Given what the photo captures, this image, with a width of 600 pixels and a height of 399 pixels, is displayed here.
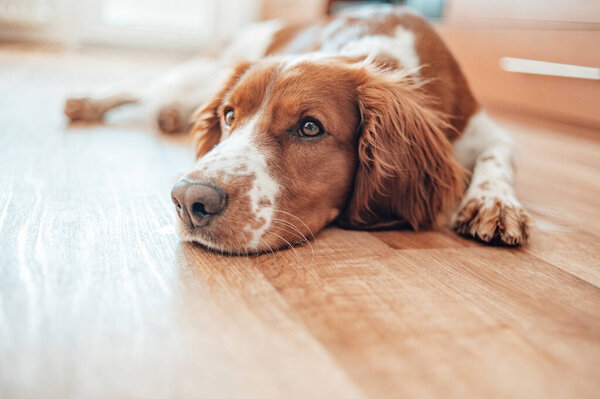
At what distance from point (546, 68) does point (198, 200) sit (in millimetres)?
3449

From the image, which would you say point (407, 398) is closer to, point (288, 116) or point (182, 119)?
point (288, 116)

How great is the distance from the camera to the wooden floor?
85cm

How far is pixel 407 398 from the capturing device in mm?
831

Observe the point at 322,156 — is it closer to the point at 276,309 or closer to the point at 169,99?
the point at 276,309

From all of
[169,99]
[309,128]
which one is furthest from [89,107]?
[309,128]

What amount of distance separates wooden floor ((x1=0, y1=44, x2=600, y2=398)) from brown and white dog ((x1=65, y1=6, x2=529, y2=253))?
78 mm

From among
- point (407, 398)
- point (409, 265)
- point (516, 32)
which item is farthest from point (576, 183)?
point (516, 32)

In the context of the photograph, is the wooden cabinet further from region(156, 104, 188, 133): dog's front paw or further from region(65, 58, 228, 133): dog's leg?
region(156, 104, 188, 133): dog's front paw

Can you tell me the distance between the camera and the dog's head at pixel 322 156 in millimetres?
1403

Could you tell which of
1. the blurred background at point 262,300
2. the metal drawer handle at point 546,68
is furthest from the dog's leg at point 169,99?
the metal drawer handle at point 546,68

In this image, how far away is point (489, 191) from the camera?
5.82 ft

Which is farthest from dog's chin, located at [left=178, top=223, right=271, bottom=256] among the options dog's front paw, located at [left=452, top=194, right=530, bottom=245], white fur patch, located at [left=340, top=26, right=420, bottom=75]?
white fur patch, located at [left=340, top=26, right=420, bottom=75]

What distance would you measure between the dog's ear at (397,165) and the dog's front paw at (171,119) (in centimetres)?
165

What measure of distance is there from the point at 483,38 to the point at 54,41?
21.2 ft
